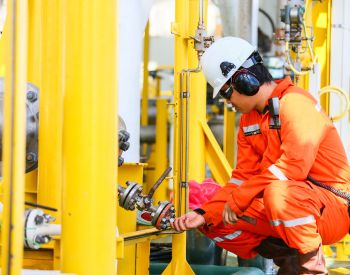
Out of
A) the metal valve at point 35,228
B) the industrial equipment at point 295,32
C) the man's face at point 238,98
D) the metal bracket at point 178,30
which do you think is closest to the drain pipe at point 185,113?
the metal bracket at point 178,30

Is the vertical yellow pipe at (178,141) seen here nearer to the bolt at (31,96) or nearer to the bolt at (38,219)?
the bolt at (31,96)

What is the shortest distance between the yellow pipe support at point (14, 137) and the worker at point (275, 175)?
1642 mm

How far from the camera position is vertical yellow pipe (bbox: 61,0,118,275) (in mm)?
2170

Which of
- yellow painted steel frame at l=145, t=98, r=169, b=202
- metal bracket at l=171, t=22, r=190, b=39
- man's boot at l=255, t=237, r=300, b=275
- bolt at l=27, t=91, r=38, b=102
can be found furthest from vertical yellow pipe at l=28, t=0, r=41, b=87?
yellow painted steel frame at l=145, t=98, r=169, b=202

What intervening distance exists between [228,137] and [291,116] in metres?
3.27

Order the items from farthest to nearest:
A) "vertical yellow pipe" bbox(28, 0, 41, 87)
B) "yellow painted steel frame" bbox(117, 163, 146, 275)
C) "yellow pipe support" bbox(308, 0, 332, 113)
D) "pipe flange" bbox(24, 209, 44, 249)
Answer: "yellow pipe support" bbox(308, 0, 332, 113) < "yellow painted steel frame" bbox(117, 163, 146, 275) < "vertical yellow pipe" bbox(28, 0, 41, 87) < "pipe flange" bbox(24, 209, 44, 249)

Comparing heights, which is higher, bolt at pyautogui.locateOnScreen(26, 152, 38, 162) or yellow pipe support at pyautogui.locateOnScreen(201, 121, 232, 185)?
bolt at pyautogui.locateOnScreen(26, 152, 38, 162)

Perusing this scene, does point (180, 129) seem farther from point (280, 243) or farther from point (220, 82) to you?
point (280, 243)

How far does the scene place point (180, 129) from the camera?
363 cm

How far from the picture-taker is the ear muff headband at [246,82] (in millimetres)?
3381

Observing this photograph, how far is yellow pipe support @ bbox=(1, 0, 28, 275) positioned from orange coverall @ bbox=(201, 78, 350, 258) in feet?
5.38

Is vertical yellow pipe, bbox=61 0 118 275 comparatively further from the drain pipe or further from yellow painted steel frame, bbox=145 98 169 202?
yellow painted steel frame, bbox=145 98 169 202

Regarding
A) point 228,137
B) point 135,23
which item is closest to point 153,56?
point 228,137

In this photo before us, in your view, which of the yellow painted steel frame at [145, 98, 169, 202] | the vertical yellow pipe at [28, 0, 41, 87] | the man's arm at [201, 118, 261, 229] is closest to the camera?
the vertical yellow pipe at [28, 0, 41, 87]
